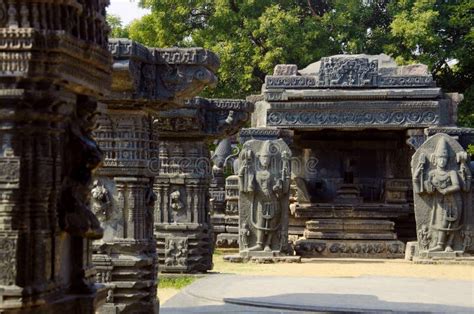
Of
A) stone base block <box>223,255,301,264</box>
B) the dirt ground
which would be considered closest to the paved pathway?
the dirt ground

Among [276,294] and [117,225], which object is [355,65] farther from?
[117,225]

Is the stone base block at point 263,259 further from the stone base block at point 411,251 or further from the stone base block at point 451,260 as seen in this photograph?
the stone base block at point 451,260

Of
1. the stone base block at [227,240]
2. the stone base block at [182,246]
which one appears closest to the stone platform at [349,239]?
the stone base block at [227,240]

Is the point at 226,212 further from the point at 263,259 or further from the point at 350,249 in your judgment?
the point at 263,259

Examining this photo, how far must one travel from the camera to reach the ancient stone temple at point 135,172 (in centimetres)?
824

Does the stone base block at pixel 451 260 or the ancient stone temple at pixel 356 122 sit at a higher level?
the ancient stone temple at pixel 356 122

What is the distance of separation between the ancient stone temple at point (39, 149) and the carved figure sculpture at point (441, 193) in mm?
12747

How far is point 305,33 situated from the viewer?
2605 cm

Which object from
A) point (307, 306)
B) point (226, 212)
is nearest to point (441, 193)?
point (226, 212)

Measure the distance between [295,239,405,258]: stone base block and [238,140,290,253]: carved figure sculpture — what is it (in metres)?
1.40

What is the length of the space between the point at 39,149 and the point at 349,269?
1181 centimetres

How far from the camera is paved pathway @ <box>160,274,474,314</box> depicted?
8828 millimetres

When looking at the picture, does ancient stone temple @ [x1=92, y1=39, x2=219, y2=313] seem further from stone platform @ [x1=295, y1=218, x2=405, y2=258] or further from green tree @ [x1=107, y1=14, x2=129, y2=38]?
green tree @ [x1=107, y1=14, x2=129, y2=38]

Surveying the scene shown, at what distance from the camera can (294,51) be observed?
25906mm
